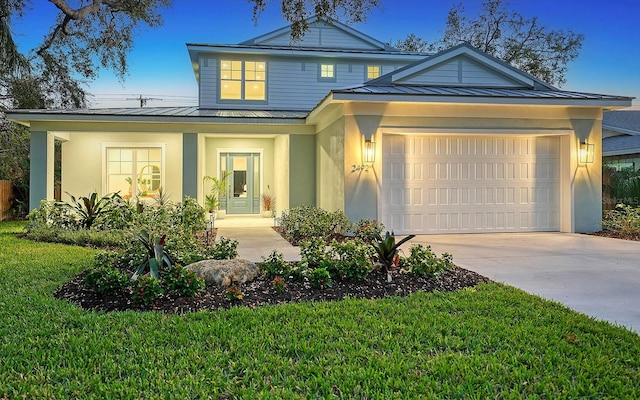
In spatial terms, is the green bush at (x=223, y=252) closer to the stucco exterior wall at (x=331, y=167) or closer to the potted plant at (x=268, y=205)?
the stucco exterior wall at (x=331, y=167)

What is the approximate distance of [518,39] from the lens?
990 inches

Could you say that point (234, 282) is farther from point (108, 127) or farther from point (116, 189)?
point (116, 189)

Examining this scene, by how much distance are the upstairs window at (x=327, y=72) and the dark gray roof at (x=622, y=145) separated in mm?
11314

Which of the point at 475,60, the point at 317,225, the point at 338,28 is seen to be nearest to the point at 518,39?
the point at 338,28

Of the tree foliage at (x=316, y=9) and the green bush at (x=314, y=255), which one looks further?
the tree foliage at (x=316, y=9)

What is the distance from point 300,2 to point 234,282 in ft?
18.9

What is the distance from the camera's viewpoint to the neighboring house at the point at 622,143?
1722cm

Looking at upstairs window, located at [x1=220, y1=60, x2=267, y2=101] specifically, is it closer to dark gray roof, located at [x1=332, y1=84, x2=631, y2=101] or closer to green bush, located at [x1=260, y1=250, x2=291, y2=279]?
dark gray roof, located at [x1=332, y1=84, x2=631, y2=101]

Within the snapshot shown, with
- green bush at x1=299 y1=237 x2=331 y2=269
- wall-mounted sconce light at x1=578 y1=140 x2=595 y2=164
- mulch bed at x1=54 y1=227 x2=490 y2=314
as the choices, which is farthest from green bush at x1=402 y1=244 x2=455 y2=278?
wall-mounted sconce light at x1=578 y1=140 x2=595 y2=164

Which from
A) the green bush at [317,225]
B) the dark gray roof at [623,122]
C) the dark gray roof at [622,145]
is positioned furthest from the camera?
the dark gray roof at [623,122]

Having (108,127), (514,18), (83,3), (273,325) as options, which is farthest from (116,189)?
(514,18)

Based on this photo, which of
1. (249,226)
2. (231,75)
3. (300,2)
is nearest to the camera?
(300,2)

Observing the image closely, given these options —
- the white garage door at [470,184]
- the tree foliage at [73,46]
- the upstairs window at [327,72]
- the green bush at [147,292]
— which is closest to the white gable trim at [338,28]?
the upstairs window at [327,72]

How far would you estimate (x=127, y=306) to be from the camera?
4.47 metres
